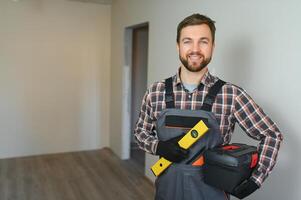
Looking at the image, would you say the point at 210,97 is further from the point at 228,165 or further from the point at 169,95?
the point at 228,165

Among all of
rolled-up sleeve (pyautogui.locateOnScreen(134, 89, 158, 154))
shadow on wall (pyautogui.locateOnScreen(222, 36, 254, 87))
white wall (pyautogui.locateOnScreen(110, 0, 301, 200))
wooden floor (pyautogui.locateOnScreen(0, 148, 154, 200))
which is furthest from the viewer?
wooden floor (pyautogui.locateOnScreen(0, 148, 154, 200))

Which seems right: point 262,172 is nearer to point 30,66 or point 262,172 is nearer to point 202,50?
point 202,50

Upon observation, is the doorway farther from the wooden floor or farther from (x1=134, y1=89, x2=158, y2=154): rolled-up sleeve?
(x1=134, y1=89, x2=158, y2=154): rolled-up sleeve

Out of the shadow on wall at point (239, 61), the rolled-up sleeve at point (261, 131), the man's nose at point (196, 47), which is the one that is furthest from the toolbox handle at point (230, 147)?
the shadow on wall at point (239, 61)

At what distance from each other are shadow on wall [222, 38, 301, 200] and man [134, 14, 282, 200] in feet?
1.52

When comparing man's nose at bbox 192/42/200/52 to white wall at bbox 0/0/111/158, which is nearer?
man's nose at bbox 192/42/200/52

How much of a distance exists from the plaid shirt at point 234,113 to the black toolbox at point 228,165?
0.17 ft

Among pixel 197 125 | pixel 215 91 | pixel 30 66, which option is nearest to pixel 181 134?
pixel 197 125

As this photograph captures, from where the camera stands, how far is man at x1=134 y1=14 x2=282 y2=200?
1.21 m

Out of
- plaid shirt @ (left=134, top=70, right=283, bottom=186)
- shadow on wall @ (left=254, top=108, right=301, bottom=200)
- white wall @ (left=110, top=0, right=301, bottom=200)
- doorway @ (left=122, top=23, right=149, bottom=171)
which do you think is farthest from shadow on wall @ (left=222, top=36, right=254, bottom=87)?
doorway @ (left=122, top=23, right=149, bottom=171)

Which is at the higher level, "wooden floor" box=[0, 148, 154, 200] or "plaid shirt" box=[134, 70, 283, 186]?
"plaid shirt" box=[134, 70, 283, 186]

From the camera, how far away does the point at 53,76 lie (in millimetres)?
4164

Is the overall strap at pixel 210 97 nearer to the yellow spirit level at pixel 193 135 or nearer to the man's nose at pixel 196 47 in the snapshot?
the yellow spirit level at pixel 193 135

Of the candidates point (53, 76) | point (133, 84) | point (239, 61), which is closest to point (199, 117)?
point (239, 61)
